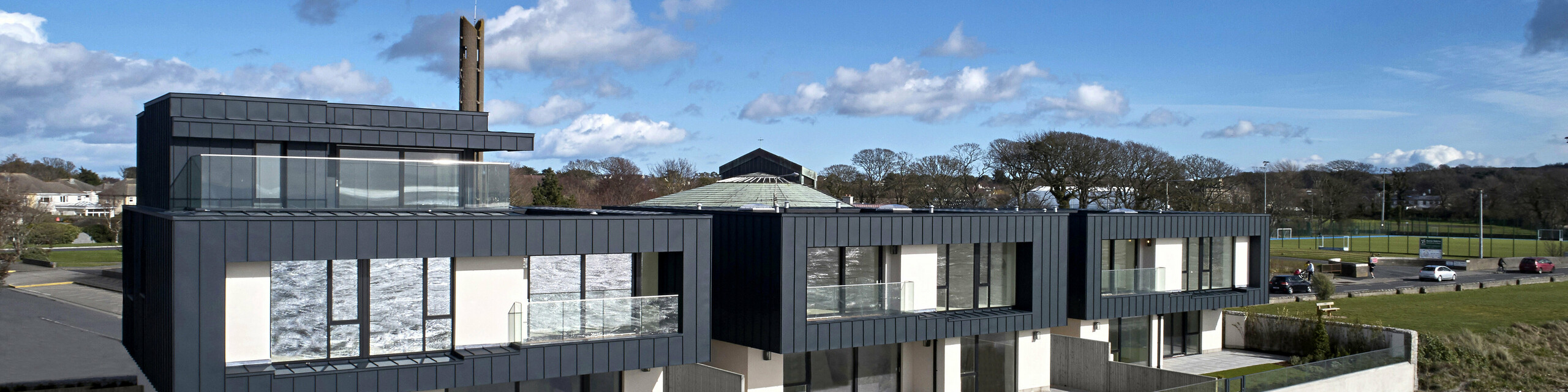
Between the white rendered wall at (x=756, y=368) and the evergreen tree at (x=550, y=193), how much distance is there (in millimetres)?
38861

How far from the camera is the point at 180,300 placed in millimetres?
11555

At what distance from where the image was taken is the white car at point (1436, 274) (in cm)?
4922

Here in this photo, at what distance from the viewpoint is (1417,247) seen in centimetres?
7569

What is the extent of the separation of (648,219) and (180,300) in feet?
20.7

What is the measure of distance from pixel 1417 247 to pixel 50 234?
98358 mm

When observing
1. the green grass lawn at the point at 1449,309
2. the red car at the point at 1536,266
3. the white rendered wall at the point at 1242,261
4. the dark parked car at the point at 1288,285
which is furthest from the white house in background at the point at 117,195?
the red car at the point at 1536,266

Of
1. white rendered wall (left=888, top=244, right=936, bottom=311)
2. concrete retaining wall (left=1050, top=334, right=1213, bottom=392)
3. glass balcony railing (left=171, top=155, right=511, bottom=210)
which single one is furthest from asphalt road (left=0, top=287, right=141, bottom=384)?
concrete retaining wall (left=1050, top=334, right=1213, bottom=392)

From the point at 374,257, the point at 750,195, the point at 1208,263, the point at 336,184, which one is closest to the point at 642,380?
the point at 374,257

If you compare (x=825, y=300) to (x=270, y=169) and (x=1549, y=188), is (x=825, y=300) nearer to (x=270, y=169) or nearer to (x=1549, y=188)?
(x=270, y=169)

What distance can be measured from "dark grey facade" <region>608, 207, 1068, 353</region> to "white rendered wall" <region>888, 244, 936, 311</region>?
0.35 metres

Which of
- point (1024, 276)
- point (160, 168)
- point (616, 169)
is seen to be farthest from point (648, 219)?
point (616, 169)

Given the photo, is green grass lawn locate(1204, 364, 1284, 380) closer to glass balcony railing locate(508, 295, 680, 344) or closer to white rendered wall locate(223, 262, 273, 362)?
glass balcony railing locate(508, 295, 680, 344)

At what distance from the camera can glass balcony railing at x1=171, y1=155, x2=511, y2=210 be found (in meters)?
13.5

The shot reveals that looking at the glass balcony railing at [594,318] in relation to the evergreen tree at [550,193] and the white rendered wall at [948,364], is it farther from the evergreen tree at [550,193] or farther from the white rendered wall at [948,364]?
the evergreen tree at [550,193]
